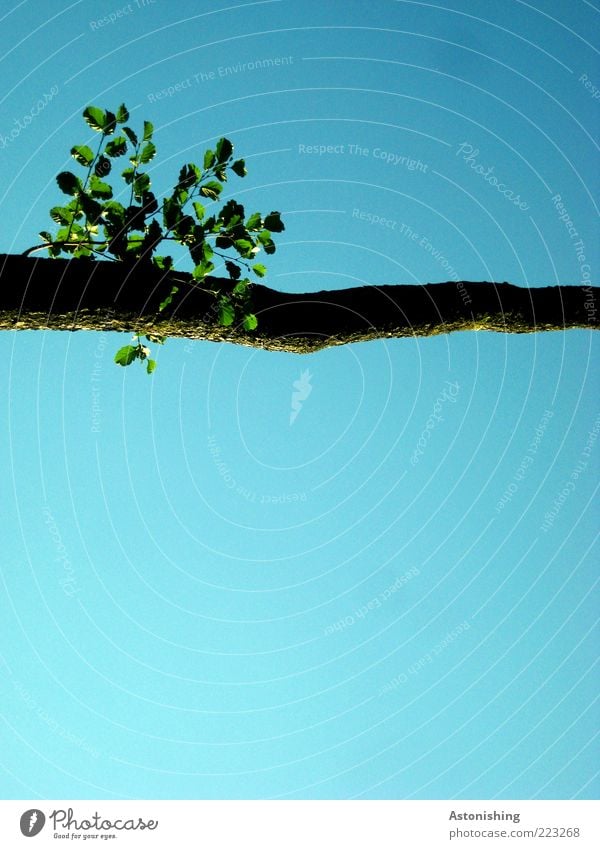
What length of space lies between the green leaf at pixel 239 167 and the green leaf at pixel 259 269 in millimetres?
571

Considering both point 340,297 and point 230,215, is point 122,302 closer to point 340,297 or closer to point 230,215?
point 230,215

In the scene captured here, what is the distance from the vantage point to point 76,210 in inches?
159

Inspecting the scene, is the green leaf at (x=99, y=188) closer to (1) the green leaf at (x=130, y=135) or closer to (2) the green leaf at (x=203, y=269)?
(1) the green leaf at (x=130, y=135)

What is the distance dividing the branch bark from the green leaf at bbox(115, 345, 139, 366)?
40 cm

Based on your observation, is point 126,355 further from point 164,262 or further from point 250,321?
point 250,321

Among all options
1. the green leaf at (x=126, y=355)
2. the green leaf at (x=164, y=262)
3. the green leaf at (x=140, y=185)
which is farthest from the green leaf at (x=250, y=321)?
the green leaf at (x=140, y=185)

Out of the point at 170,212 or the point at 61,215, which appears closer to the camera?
the point at 170,212

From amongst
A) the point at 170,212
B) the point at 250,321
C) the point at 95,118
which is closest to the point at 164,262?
the point at 170,212

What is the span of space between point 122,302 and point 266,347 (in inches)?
29.3

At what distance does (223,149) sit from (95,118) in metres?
0.75

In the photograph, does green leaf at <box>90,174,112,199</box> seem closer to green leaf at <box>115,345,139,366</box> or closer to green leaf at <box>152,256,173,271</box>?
green leaf at <box>152,256,173,271</box>

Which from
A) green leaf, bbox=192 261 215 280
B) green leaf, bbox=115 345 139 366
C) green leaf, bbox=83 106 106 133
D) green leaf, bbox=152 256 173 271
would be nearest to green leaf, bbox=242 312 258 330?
green leaf, bbox=192 261 215 280

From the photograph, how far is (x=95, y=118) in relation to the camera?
4.12m

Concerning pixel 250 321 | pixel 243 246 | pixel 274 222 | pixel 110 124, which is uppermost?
pixel 110 124
